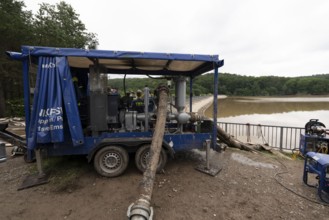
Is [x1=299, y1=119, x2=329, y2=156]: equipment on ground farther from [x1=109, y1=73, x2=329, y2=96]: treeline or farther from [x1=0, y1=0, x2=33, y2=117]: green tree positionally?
[x1=109, y1=73, x2=329, y2=96]: treeline

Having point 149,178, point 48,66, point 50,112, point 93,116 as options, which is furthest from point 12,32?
point 149,178

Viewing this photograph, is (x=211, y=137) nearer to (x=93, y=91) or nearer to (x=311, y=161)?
(x=311, y=161)

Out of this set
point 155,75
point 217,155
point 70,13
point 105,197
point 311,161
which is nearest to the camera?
point 105,197

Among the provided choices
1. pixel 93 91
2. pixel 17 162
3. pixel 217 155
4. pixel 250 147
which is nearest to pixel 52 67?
pixel 93 91

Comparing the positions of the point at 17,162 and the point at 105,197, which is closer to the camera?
the point at 105,197

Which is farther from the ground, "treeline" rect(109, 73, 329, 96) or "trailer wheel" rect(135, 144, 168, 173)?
"treeline" rect(109, 73, 329, 96)

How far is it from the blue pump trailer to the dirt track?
490mm

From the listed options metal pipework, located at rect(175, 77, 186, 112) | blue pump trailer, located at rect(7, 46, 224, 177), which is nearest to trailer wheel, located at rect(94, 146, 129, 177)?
blue pump trailer, located at rect(7, 46, 224, 177)

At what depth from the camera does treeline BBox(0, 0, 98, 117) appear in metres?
12.0

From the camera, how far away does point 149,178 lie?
2756 mm

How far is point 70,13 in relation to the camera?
19.3m

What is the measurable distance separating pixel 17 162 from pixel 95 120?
291 centimetres

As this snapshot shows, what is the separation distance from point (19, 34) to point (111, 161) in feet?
46.3

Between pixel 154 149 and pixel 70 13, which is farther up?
pixel 70 13
